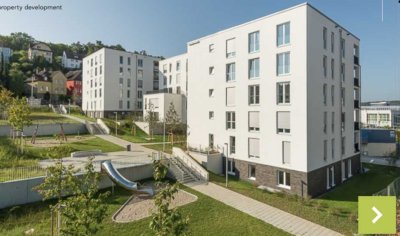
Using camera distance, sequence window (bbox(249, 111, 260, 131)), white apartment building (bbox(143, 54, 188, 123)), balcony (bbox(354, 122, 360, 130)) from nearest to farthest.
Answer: window (bbox(249, 111, 260, 131)), balcony (bbox(354, 122, 360, 130)), white apartment building (bbox(143, 54, 188, 123))

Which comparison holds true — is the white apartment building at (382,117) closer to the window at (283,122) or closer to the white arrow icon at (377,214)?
the window at (283,122)

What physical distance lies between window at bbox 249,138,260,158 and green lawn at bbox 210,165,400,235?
2.65m

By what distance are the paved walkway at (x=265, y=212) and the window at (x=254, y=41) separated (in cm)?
1325

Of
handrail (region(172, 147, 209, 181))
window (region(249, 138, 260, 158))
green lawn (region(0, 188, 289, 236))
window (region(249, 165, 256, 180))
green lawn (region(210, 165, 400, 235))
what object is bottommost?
green lawn (region(210, 165, 400, 235))

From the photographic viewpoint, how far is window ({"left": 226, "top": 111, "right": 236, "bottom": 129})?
27562 millimetres

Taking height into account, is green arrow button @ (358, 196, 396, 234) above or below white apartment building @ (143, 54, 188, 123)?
below

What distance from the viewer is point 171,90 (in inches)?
2258

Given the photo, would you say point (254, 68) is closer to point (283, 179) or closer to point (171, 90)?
point (283, 179)

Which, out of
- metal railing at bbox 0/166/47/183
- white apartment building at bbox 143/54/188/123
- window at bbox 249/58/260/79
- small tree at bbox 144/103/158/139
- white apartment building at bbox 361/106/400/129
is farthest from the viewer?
white apartment building at bbox 361/106/400/129

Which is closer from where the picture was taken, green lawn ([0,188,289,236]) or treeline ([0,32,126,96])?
green lawn ([0,188,289,236])

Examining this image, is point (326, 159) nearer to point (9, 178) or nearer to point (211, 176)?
point (211, 176)

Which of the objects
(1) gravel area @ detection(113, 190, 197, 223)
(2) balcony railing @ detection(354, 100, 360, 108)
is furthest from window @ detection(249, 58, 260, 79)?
(2) balcony railing @ detection(354, 100, 360, 108)

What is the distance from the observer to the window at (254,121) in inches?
997

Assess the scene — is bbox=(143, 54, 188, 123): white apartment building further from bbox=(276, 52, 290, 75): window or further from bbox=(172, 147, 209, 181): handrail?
bbox=(276, 52, 290, 75): window
